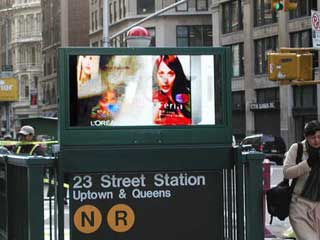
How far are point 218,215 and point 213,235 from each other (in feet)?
0.53

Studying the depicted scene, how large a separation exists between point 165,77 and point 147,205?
99cm

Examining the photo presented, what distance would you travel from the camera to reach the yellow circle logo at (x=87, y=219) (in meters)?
5.31

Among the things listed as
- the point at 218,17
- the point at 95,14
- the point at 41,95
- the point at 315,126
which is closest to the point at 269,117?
the point at 218,17

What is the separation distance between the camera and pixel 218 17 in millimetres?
58250

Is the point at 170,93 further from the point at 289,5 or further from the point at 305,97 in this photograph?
the point at 305,97

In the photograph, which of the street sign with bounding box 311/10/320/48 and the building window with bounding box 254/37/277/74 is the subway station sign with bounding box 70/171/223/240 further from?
the building window with bounding box 254/37/277/74

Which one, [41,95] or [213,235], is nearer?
→ [213,235]

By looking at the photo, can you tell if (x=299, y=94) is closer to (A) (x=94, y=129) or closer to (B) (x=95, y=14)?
(B) (x=95, y=14)

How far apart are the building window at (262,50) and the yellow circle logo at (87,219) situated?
154 feet

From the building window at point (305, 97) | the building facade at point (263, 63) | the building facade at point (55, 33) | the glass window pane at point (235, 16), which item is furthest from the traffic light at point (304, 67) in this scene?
the building facade at point (55, 33)

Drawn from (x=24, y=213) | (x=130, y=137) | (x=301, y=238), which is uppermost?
(x=130, y=137)

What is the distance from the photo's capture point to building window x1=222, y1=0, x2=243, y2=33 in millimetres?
55594

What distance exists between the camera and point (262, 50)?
2063 inches

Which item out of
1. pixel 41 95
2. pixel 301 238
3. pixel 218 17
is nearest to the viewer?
pixel 301 238
